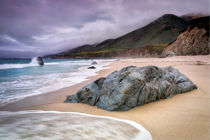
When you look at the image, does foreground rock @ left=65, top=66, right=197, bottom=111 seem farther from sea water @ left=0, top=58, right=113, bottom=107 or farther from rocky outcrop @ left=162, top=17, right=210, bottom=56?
rocky outcrop @ left=162, top=17, right=210, bottom=56

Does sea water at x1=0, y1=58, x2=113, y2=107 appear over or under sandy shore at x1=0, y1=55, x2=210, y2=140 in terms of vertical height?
under

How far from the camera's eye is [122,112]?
9.67 feet

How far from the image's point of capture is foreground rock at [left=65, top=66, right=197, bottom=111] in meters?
3.06

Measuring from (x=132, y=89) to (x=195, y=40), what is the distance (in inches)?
1214

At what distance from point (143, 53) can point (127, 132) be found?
7084 cm

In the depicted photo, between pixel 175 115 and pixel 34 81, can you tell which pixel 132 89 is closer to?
pixel 175 115

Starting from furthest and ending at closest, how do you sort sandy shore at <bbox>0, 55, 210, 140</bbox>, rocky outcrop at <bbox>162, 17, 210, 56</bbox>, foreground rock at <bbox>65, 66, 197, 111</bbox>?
rocky outcrop at <bbox>162, 17, 210, 56</bbox>
foreground rock at <bbox>65, 66, 197, 111</bbox>
sandy shore at <bbox>0, 55, 210, 140</bbox>

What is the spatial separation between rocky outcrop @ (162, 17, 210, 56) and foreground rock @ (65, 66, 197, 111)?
27267 millimetres

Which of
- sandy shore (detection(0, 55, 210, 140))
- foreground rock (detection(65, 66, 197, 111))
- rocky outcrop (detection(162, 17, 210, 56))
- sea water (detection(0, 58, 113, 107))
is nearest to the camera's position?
sandy shore (detection(0, 55, 210, 140))

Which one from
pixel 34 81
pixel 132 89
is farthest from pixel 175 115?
pixel 34 81

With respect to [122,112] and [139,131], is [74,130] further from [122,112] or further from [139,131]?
[122,112]

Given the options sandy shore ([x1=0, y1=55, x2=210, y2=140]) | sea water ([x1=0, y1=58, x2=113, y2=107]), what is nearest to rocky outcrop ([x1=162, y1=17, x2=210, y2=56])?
sea water ([x1=0, y1=58, x2=113, y2=107])

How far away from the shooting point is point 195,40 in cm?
2570

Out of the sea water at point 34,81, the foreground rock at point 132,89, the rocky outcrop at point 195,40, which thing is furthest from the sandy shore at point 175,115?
the rocky outcrop at point 195,40
